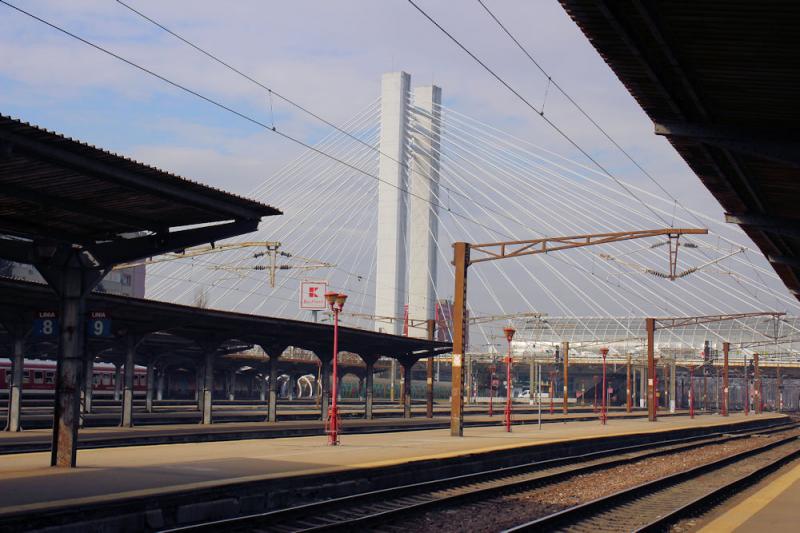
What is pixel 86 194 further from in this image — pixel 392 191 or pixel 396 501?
pixel 392 191

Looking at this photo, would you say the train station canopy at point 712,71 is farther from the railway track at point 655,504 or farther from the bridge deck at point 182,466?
the bridge deck at point 182,466

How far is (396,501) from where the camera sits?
1780 cm

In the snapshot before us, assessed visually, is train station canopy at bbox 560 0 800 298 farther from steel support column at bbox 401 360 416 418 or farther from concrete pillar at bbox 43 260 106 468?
steel support column at bbox 401 360 416 418

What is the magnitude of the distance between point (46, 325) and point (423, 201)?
6388 cm

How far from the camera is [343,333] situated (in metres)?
42.0

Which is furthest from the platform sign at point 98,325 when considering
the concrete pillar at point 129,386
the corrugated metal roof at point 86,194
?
the concrete pillar at point 129,386

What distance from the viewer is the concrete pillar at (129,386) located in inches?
1404

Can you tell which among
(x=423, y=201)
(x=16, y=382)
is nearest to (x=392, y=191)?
(x=423, y=201)

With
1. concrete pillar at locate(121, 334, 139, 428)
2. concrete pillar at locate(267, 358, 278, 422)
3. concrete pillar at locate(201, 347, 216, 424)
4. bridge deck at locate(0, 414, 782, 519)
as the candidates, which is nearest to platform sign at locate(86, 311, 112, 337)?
bridge deck at locate(0, 414, 782, 519)

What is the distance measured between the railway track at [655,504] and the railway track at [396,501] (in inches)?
89.2

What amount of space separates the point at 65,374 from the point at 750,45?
13015 mm

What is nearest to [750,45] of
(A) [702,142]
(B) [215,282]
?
(A) [702,142]

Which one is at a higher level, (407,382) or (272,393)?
(407,382)

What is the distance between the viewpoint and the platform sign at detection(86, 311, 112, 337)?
18094mm
